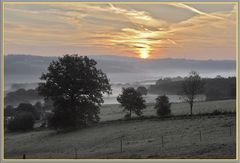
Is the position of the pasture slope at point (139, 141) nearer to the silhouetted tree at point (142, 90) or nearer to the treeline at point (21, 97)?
the treeline at point (21, 97)

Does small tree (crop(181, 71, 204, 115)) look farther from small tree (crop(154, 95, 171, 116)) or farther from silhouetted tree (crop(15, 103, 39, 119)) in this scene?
silhouetted tree (crop(15, 103, 39, 119))

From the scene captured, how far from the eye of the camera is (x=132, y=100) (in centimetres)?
952

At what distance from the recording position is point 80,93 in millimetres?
10570

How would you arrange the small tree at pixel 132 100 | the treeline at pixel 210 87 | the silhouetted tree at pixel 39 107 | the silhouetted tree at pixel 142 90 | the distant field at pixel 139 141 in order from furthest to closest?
the silhouetted tree at pixel 39 107 < the small tree at pixel 132 100 < the silhouetted tree at pixel 142 90 < the treeline at pixel 210 87 < the distant field at pixel 139 141

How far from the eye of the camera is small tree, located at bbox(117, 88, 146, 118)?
347 inches

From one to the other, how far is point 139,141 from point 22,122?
11.7ft

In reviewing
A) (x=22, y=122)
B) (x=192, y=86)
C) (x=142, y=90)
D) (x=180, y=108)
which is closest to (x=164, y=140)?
(x=142, y=90)

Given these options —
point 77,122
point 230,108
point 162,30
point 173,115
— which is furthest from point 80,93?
point 230,108

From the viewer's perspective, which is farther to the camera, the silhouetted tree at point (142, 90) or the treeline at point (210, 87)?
the silhouetted tree at point (142, 90)

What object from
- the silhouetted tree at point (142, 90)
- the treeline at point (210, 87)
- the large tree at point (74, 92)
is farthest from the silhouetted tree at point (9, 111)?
the treeline at point (210, 87)

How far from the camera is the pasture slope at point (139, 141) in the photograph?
750 cm

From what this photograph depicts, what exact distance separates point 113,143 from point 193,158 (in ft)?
7.33

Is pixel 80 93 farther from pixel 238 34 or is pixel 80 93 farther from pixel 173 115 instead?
pixel 238 34

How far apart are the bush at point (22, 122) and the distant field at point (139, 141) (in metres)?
0.20
